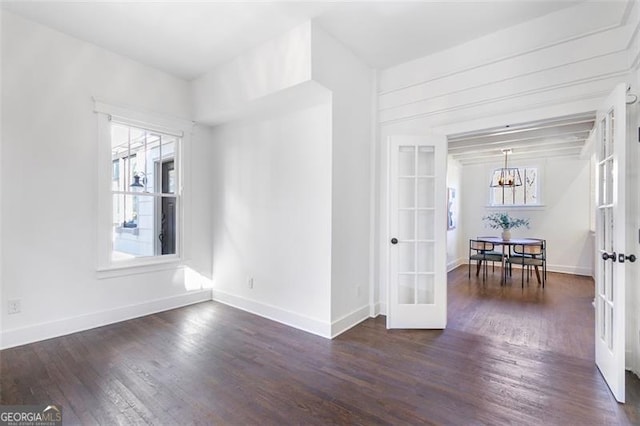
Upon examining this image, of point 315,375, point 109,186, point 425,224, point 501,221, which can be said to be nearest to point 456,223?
point 501,221

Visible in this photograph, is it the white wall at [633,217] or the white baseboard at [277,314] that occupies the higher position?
the white wall at [633,217]

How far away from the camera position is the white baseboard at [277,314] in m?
3.20

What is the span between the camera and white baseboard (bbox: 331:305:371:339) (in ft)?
10.5

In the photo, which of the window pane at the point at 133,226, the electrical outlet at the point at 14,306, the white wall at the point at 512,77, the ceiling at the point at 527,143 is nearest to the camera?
the white wall at the point at 512,77

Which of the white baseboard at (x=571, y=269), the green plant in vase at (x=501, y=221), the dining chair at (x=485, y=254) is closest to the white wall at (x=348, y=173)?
the dining chair at (x=485, y=254)

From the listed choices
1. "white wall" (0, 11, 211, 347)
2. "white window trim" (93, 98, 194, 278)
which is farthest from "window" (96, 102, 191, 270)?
"white wall" (0, 11, 211, 347)

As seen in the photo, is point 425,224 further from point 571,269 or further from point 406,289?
point 571,269

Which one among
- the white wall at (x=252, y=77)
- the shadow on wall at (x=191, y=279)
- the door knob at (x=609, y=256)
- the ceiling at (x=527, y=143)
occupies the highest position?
the white wall at (x=252, y=77)

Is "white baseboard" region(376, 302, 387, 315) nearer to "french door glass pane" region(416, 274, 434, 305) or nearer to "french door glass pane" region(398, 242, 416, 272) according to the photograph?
"french door glass pane" region(416, 274, 434, 305)

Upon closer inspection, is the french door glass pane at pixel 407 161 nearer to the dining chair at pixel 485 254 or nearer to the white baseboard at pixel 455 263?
the dining chair at pixel 485 254

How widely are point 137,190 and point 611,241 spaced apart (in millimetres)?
4889

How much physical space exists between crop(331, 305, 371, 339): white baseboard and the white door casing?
2.13 meters

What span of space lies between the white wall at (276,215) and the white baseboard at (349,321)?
10cm

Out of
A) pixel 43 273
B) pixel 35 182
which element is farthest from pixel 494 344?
pixel 35 182
